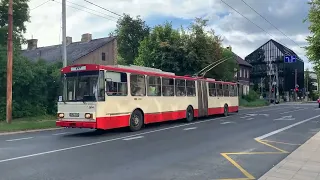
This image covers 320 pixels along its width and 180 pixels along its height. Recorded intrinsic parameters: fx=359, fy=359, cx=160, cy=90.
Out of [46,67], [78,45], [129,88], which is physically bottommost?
[129,88]

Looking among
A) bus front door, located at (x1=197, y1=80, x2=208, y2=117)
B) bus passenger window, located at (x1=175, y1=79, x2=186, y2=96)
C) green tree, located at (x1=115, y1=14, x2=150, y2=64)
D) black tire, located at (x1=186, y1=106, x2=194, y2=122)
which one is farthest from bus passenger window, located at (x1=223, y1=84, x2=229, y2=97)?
green tree, located at (x1=115, y1=14, x2=150, y2=64)

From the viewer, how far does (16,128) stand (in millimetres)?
17797

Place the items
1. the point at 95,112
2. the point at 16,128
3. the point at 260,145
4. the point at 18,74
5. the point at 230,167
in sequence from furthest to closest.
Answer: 1. the point at 18,74
2. the point at 16,128
3. the point at 95,112
4. the point at 260,145
5. the point at 230,167

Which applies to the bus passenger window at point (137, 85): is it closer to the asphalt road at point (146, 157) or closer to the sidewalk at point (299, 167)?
the asphalt road at point (146, 157)

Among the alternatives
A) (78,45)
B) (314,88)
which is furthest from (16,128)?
(314,88)

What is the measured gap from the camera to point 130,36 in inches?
2432

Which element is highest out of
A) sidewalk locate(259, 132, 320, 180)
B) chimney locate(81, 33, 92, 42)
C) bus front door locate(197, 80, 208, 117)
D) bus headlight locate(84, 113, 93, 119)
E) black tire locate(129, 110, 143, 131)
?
chimney locate(81, 33, 92, 42)

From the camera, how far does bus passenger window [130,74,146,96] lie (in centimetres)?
1660

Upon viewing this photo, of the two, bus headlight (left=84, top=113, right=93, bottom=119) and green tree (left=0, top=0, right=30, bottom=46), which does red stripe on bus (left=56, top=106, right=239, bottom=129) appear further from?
green tree (left=0, top=0, right=30, bottom=46)

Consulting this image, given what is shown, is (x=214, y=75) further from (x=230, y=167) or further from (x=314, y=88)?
(x=314, y=88)

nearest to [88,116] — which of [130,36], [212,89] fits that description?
[212,89]

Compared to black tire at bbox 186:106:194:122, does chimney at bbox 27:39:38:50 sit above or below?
above

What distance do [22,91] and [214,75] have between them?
26.8m

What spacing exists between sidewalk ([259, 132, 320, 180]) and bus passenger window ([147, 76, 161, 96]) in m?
9.06
